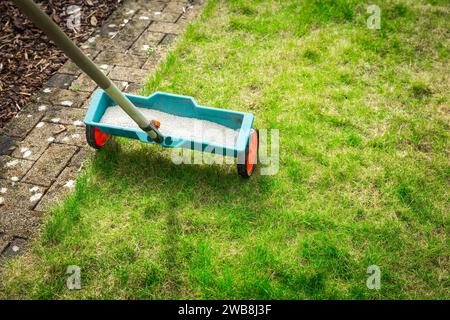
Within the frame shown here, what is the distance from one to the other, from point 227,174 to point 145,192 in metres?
0.59

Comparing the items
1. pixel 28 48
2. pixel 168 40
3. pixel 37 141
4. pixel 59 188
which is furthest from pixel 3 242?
pixel 168 40

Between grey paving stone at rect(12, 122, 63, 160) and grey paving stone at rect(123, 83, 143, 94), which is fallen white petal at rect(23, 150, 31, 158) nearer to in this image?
grey paving stone at rect(12, 122, 63, 160)

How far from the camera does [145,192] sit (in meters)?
2.87

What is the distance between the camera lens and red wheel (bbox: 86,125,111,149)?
2.95m

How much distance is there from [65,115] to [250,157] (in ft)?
5.45

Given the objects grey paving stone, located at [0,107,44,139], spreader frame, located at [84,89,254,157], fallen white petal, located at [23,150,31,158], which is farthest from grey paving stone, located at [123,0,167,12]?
fallen white petal, located at [23,150,31,158]

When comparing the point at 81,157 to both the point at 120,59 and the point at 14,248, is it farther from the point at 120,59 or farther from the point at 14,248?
the point at 120,59

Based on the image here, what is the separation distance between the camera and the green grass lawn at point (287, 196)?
8.00ft

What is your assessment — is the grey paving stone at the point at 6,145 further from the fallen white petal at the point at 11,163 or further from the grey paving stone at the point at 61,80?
the grey paving stone at the point at 61,80

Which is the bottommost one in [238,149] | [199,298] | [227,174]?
[199,298]

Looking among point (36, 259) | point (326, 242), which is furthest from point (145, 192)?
point (326, 242)

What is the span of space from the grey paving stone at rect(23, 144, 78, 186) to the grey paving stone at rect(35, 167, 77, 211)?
5cm

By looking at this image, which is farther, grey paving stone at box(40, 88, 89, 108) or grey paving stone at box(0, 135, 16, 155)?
grey paving stone at box(40, 88, 89, 108)

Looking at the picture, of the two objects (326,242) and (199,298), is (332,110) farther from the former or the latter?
(199,298)
